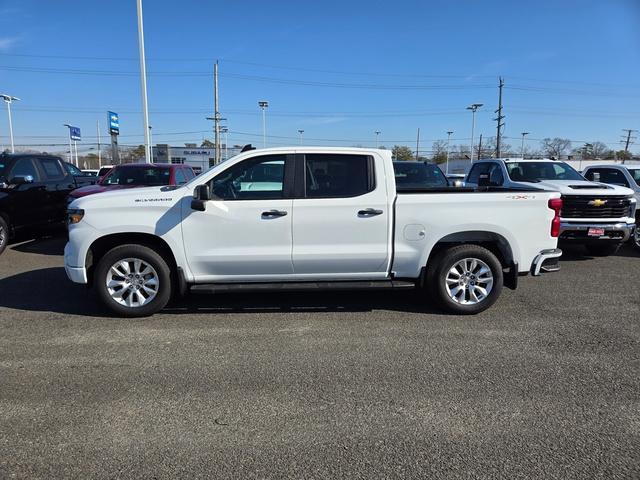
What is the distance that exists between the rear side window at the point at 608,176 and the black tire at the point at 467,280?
7015 millimetres

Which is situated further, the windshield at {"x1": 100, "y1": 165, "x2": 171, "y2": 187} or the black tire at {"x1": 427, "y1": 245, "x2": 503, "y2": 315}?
the windshield at {"x1": 100, "y1": 165, "x2": 171, "y2": 187}

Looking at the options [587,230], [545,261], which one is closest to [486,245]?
[545,261]

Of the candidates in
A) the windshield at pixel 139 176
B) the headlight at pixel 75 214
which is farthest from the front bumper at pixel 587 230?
the windshield at pixel 139 176

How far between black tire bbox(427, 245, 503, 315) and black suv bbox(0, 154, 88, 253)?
8180 millimetres

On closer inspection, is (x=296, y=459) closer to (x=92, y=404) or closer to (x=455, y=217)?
(x=92, y=404)

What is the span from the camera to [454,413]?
11.0 ft

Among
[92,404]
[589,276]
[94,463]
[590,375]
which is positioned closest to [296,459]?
[94,463]

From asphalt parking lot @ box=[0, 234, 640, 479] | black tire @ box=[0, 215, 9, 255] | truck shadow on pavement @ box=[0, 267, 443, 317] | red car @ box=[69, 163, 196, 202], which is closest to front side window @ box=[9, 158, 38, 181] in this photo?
black tire @ box=[0, 215, 9, 255]

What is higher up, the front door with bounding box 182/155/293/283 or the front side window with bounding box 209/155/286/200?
the front side window with bounding box 209/155/286/200

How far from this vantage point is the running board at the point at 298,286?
5.22m

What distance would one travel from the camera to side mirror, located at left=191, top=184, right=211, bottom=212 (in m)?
4.98

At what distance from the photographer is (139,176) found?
33.6 feet

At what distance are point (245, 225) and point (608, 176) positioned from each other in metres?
9.73

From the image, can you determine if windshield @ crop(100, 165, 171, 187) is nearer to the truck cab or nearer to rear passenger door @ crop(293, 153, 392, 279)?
the truck cab
